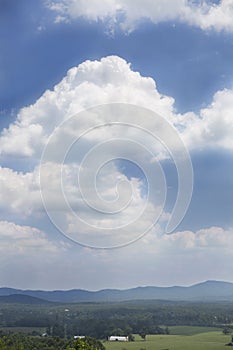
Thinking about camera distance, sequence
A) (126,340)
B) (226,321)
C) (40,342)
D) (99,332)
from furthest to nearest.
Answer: (226,321), (99,332), (126,340), (40,342)

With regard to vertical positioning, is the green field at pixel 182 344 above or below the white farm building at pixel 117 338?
below

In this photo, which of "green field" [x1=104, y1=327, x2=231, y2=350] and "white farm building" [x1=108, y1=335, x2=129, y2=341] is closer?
"green field" [x1=104, y1=327, x2=231, y2=350]

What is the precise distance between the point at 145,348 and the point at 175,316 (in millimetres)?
77320

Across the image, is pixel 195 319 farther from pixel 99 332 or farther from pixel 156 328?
pixel 99 332

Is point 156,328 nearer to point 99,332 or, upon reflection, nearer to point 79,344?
point 99,332

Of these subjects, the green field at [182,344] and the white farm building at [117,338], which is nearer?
the green field at [182,344]

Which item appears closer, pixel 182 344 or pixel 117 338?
pixel 182 344

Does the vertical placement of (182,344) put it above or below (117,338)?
below

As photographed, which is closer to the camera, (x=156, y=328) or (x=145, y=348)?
(x=145, y=348)

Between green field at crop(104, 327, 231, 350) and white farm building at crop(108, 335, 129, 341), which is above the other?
white farm building at crop(108, 335, 129, 341)

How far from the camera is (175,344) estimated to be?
91000mm

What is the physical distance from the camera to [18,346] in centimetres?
7288

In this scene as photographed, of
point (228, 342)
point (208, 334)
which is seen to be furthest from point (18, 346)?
point (208, 334)

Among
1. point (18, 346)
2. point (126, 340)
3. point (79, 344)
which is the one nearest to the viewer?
point (79, 344)
